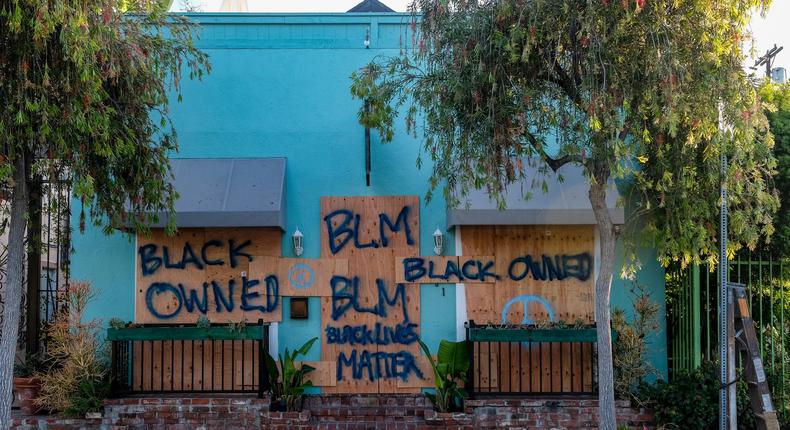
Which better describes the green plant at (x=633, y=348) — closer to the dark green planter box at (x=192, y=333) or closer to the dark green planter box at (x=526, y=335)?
the dark green planter box at (x=526, y=335)

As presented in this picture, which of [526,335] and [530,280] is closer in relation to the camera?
[526,335]

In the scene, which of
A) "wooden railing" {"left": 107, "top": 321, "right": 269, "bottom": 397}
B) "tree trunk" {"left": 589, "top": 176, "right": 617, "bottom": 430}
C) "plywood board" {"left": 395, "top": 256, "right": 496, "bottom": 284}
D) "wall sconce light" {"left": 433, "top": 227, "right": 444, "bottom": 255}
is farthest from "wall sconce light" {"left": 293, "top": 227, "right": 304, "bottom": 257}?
"tree trunk" {"left": 589, "top": 176, "right": 617, "bottom": 430}

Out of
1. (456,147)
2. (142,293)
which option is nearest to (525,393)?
(456,147)

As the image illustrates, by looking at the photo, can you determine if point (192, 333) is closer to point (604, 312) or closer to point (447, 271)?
point (447, 271)

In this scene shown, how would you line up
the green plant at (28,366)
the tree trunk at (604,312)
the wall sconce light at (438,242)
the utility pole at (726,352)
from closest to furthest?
the tree trunk at (604,312) < the utility pole at (726,352) < the green plant at (28,366) < the wall sconce light at (438,242)

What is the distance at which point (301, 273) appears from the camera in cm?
937

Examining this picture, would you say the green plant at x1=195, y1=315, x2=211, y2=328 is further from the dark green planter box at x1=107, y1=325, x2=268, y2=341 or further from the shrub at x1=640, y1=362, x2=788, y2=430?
the shrub at x1=640, y1=362, x2=788, y2=430

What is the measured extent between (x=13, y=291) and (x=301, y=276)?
3.56m

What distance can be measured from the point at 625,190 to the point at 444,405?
Answer: 11.2ft

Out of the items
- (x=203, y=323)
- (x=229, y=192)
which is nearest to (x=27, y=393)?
(x=203, y=323)

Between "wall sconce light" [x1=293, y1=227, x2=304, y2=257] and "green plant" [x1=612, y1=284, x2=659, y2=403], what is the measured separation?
13.0 ft

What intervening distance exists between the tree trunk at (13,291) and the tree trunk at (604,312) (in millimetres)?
5211

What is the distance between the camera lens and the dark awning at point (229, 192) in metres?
8.62

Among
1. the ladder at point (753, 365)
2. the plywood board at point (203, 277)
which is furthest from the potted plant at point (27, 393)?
the ladder at point (753, 365)
